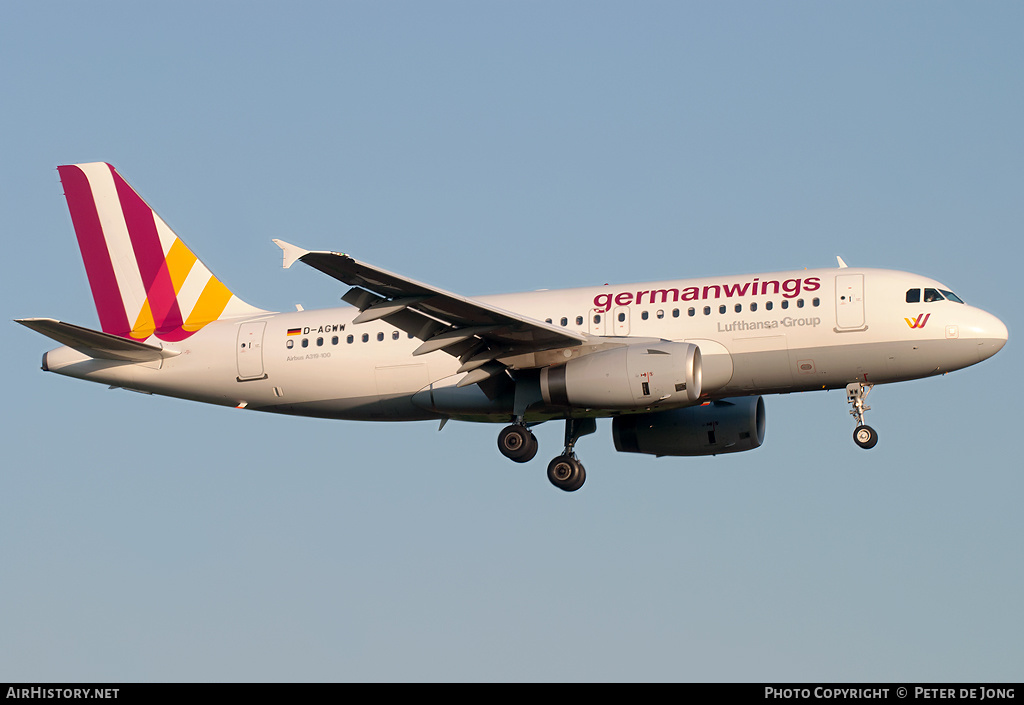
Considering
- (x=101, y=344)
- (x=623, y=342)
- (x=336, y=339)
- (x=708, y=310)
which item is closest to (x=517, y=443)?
(x=623, y=342)

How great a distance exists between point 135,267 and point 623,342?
15483mm

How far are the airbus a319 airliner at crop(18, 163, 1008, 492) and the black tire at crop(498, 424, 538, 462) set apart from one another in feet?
0.15

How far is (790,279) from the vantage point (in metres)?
34.7

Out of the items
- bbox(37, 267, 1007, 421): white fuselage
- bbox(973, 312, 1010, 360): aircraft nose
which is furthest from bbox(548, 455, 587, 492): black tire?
bbox(973, 312, 1010, 360): aircraft nose

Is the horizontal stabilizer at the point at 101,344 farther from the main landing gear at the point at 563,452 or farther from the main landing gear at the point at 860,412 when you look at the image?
the main landing gear at the point at 860,412

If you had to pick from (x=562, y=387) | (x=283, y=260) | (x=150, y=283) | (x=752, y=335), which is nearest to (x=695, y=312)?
(x=752, y=335)

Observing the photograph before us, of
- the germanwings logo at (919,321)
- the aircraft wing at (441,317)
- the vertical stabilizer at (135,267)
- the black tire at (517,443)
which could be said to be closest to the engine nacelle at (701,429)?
the black tire at (517,443)

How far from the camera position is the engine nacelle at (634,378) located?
108ft

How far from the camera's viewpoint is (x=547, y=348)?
34500mm

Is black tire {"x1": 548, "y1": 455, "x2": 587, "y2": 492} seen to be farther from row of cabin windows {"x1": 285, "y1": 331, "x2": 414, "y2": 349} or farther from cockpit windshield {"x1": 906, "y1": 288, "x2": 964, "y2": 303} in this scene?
cockpit windshield {"x1": 906, "y1": 288, "x2": 964, "y2": 303}

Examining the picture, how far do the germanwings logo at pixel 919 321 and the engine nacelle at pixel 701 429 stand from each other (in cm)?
634

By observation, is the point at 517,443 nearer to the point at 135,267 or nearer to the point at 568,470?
the point at 568,470
